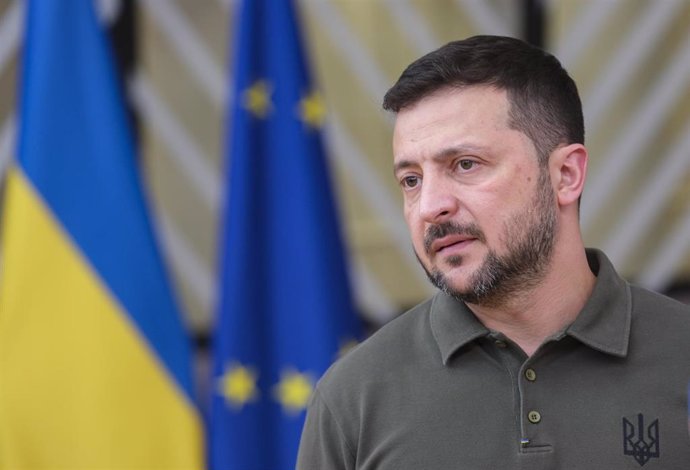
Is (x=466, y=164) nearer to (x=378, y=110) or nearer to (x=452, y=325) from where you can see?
(x=452, y=325)

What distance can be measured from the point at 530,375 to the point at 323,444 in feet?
0.91

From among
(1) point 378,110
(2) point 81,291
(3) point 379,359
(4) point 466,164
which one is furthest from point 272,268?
(1) point 378,110

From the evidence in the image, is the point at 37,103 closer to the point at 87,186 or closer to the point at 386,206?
the point at 87,186

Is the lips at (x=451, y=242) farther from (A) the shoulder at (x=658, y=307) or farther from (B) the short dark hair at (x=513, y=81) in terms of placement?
(A) the shoulder at (x=658, y=307)

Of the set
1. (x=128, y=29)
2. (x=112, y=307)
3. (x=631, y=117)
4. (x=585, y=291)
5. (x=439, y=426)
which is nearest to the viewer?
(x=439, y=426)

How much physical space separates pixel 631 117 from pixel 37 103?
114 inches

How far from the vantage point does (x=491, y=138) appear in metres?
1.57

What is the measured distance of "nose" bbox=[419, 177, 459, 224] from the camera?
5.10 ft

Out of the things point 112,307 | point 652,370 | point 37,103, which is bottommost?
point 112,307

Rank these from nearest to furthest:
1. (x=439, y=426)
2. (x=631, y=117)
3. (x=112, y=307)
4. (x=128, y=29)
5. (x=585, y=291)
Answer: (x=439, y=426) → (x=585, y=291) → (x=112, y=307) → (x=128, y=29) → (x=631, y=117)

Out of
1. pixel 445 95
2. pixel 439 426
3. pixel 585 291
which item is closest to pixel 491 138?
pixel 445 95

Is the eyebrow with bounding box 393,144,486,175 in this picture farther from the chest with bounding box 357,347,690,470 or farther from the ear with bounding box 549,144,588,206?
the chest with bounding box 357,347,690,470

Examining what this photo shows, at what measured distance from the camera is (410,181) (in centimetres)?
163

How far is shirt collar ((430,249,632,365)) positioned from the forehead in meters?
0.22
